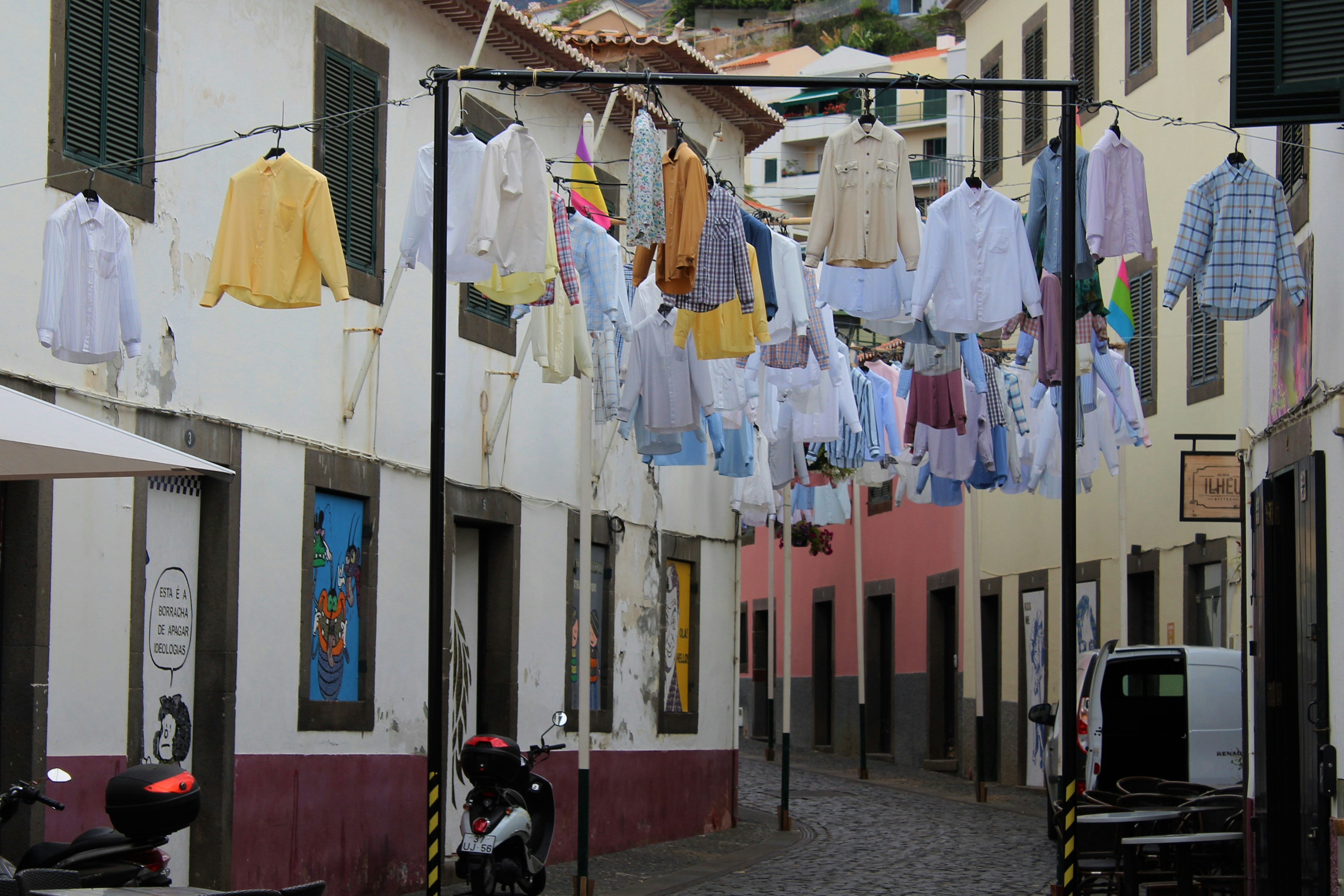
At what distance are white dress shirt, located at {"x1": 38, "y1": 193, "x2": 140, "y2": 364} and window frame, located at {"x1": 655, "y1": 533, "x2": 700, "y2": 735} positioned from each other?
10247mm

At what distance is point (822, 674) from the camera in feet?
120

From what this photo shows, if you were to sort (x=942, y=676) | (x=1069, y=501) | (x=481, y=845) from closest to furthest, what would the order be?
1. (x=1069, y=501)
2. (x=481, y=845)
3. (x=942, y=676)

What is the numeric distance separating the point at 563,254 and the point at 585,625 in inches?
121

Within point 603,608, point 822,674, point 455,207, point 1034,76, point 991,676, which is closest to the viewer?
point 455,207

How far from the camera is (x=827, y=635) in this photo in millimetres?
36688

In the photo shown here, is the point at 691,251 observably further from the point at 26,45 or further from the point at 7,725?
the point at 7,725

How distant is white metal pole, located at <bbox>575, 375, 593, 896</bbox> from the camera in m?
13.3

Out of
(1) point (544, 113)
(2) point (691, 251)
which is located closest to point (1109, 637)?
(1) point (544, 113)

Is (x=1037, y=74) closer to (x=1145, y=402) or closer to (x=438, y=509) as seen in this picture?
(x=1145, y=402)

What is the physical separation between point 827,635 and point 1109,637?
1336cm

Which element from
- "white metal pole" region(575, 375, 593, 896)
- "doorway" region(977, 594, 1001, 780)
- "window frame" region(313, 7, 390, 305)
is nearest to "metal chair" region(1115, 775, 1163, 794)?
"white metal pole" region(575, 375, 593, 896)

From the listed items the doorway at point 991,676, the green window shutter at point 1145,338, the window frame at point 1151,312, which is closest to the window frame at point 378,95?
the window frame at point 1151,312

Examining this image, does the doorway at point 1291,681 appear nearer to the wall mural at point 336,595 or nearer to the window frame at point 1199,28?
the wall mural at point 336,595

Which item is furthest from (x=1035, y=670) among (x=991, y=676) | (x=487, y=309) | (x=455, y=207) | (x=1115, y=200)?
(x=455, y=207)
